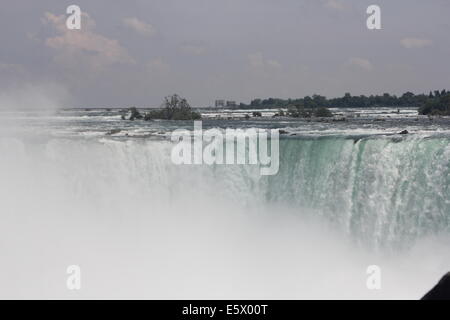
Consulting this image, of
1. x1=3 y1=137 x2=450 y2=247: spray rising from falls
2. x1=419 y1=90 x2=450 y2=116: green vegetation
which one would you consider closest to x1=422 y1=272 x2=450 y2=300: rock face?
x1=3 y1=137 x2=450 y2=247: spray rising from falls

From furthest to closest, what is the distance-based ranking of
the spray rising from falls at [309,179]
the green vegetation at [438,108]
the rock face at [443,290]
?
the green vegetation at [438,108] → the spray rising from falls at [309,179] → the rock face at [443,290]

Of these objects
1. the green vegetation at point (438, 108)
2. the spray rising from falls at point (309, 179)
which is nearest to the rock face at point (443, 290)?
the spray rising from falls at point (309, 179)

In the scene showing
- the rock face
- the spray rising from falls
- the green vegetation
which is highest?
the green vegetation

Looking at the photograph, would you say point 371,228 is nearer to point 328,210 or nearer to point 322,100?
point 328,210

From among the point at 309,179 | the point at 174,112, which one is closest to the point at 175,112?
the point at 174,112

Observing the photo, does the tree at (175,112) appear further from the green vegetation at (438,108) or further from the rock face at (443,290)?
the rock face at (443,290)

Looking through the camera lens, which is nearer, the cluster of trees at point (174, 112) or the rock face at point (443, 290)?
the rock face at point (443, 290)

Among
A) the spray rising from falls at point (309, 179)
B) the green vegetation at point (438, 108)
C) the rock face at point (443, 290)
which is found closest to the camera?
the rock face at point (443, 290)

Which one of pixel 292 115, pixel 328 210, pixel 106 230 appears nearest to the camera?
pixel 328 210

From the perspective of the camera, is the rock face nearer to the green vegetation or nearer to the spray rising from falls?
the spray rising from falls

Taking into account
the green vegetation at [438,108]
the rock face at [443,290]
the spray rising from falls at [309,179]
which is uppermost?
the green vegetation at [438,108]

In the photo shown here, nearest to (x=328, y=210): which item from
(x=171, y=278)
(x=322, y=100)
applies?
(x=171, y=278)
